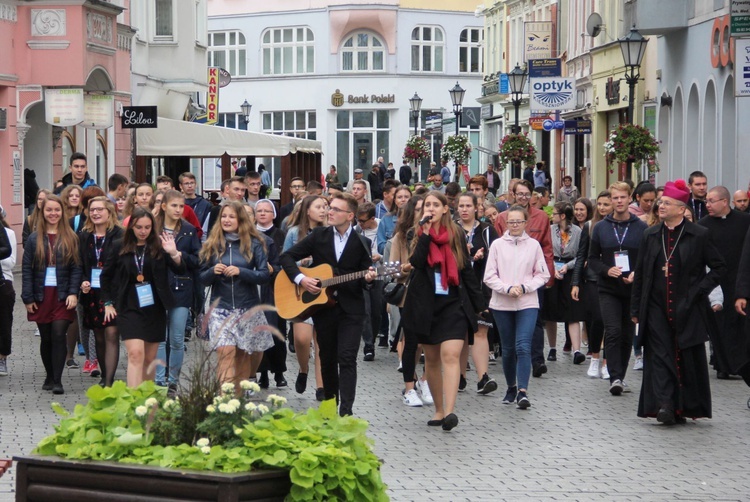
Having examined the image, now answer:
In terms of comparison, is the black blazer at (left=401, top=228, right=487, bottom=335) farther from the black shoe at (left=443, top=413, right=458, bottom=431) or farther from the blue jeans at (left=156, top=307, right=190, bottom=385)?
the blue jeans at (left=156, top=307, right=190, bottom=385)

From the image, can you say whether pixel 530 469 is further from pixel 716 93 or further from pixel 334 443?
pixel 716 93

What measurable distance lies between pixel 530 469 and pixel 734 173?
19.8m

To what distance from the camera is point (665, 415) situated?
11.1 metres

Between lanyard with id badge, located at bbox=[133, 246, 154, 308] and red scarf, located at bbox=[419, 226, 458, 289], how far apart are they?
7.30 ft

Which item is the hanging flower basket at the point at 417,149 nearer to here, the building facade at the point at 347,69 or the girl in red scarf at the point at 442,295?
the building facade at the point at 347,69

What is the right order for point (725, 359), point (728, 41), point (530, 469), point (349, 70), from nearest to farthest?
point (530, 469), point (725, 359), point (728, 41), point (349, 70)

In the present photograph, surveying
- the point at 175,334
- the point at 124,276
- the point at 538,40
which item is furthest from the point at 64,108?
the point at 538,40

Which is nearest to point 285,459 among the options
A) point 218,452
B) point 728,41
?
point 218,452

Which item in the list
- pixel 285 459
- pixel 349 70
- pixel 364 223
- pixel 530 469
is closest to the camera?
pixel 285 459

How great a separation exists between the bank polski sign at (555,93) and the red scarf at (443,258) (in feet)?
80.2

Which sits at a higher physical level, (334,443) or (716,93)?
(716,93)

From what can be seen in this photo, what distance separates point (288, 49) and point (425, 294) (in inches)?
2616

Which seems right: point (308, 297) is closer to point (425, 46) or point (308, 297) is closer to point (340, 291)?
point (340, 291)

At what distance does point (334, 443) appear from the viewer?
550 cm
